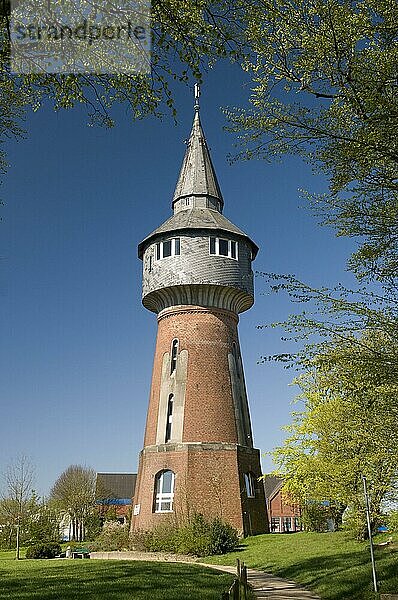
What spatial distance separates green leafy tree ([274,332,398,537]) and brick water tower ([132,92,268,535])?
343cm

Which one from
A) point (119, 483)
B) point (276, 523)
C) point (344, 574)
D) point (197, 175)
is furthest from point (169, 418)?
point (119, 483)

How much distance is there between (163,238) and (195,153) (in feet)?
18.8

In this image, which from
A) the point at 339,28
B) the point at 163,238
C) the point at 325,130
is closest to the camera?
the point at 339,28

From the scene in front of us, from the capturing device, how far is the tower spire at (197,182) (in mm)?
33688

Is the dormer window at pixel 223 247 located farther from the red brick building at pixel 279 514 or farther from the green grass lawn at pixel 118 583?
the red brick building at pixel 279 514

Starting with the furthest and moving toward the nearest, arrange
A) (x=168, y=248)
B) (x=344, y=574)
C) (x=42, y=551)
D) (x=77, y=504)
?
(x=77, y=504), (x=168, y=248), (x=42, y=551), (x=344, y=574)

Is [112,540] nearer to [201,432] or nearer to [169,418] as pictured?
[169,418]

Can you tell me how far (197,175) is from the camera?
34.0 metres

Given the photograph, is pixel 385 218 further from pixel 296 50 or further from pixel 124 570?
pixel 124 570

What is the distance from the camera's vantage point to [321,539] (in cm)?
2434

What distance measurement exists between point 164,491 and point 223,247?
11527 millimetres

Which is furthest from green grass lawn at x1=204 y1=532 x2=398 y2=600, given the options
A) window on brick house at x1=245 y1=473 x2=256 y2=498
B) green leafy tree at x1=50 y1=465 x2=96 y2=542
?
green leafy tree at x1=50 y1=465 x2=96 y2=542

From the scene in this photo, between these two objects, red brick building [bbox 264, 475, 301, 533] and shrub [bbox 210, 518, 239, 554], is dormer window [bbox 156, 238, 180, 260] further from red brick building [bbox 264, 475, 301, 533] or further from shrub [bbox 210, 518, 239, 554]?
red brick building [bbox 264, 475, 301, 533]

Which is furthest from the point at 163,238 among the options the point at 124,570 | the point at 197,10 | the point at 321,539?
the point at 197,10
